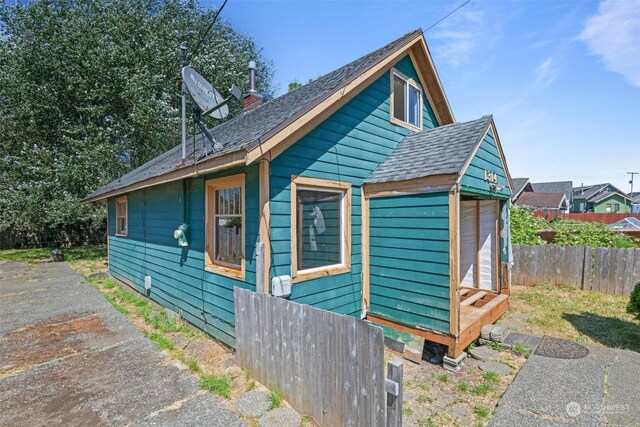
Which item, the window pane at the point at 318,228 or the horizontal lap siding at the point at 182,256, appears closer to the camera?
the horizontal lap siding at the point at 182,256

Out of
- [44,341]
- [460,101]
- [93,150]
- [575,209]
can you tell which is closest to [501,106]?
[460,101]

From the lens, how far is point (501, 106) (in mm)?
9789

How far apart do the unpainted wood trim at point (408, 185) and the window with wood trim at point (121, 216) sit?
7655mm

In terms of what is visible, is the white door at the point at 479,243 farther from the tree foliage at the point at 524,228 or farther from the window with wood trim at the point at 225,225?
the window with wood trim at the point at 225,225

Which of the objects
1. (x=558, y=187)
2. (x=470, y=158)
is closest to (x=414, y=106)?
(x=470, y=158)

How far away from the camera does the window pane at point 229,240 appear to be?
16.1ft

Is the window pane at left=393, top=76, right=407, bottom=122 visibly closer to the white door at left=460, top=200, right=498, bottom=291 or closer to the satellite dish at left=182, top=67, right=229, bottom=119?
the white door at left=460, top=200, right=498, bottom=291

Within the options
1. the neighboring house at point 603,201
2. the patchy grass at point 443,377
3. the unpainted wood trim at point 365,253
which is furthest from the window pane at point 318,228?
the neighboring house at point 603,201

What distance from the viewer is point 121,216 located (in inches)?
396

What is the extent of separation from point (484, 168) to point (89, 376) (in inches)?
262

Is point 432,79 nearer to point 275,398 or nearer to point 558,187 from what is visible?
point 275,398

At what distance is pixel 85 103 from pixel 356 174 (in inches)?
694
